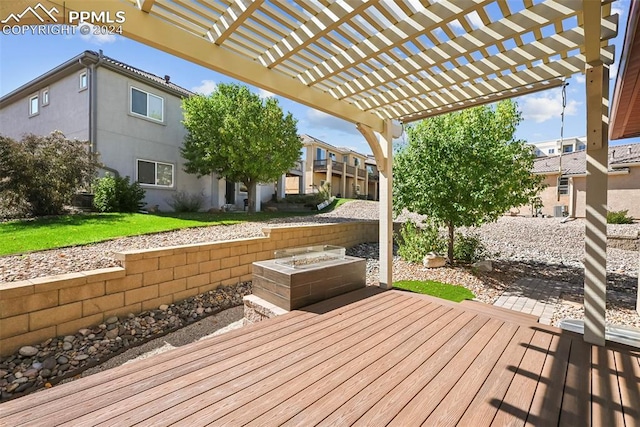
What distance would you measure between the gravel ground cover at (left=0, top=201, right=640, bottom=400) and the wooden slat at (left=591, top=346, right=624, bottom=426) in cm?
185

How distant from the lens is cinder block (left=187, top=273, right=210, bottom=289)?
4.40 meters

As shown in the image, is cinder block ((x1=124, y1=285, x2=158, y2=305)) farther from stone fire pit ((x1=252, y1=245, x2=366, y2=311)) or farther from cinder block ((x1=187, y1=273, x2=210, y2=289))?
stone fire pit ((x1=252, y1=245, x2=366, y2=311))

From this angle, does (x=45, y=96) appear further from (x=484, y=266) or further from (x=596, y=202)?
(x=596, y=202)

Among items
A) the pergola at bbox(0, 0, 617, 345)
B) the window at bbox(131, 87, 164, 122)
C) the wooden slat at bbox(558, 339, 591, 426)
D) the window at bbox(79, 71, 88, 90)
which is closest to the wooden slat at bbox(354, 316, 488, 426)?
the wooden slat at bbox(558, 339, 591, 426)

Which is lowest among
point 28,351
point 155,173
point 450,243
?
point 28,351

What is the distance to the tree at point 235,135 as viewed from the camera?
35.4ft

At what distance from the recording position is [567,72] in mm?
2984

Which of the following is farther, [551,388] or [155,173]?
[155,173]

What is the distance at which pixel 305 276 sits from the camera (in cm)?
335

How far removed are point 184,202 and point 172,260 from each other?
26.9 feet

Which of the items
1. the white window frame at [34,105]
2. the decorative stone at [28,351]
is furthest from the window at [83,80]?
the decorative stone at [28,351]

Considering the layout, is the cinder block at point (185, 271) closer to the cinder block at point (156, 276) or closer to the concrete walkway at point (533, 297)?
the cinder block at point (156, 276)

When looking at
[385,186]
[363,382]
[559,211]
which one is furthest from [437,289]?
[559,211]

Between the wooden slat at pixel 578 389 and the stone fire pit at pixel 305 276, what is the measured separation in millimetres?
2245
